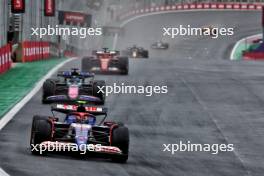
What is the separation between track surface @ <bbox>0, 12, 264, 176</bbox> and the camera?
14.8m

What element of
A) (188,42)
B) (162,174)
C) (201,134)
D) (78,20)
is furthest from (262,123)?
(188,42)

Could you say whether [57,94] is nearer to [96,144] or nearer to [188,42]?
[96,144]

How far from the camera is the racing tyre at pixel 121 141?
50.0 feet

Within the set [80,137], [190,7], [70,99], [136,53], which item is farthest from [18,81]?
[190,7]

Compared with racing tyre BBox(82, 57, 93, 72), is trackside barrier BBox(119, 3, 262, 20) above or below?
above

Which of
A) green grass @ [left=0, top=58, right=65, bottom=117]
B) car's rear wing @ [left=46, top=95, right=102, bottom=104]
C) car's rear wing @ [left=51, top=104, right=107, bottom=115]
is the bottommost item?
green grass @ [left=0, top=58, right=65, bottom=117]

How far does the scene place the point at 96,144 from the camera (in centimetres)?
1552

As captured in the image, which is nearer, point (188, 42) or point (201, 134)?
point (201, 134)

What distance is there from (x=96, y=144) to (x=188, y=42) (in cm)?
9090

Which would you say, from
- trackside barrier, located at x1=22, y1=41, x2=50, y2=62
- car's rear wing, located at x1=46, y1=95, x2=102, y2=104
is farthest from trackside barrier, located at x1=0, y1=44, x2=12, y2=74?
car's rear wing, located at x1=46, y1=95, x2=102, y2=104

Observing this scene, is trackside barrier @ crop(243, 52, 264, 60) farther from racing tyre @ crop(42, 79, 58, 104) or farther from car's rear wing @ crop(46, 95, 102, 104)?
car's rear wing @ crop(46, 95, 102, 104)

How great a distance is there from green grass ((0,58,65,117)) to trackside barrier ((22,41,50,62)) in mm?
3202

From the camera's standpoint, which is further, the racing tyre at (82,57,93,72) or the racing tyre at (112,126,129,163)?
the racing tyre at (82,57,93,72)

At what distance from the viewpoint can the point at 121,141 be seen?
1546 cm
